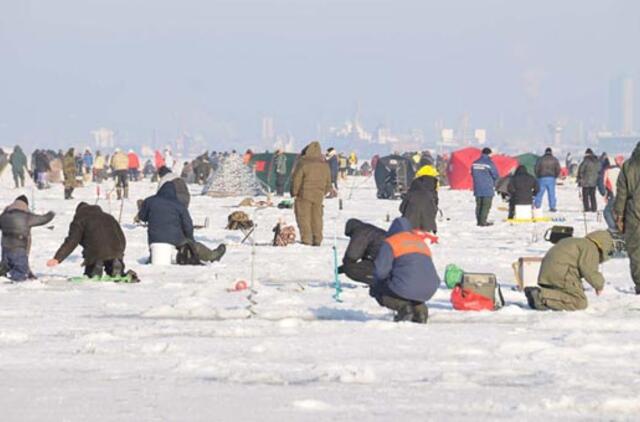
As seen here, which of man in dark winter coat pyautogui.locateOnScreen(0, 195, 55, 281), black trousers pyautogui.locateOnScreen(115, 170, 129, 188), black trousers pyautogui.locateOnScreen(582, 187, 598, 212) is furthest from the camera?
black trousers pyautogui.locateOnScreen(115, 170, 129, 188)

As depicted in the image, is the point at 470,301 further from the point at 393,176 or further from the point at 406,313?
the point at 393,176

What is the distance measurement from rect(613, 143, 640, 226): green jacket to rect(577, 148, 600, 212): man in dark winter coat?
17.8 metres

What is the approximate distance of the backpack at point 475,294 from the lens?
13500 mm

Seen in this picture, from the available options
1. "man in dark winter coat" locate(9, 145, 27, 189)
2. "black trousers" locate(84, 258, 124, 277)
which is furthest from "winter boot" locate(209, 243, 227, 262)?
"man in dark winter coat" locate(9, 145, 27, 189)

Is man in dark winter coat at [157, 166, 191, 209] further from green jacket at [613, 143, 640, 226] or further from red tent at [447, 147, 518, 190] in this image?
red tent at [447, 147, 518, 190]

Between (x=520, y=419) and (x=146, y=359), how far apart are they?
326cm

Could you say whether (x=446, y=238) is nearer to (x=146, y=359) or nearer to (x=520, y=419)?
(x=146, y=359)

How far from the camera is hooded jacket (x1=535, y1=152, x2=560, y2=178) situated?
32.1m

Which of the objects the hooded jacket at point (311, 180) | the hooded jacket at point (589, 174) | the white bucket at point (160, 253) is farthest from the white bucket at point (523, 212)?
the white bucket at point (160, 253)

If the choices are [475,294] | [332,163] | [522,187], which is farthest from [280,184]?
[475,294]

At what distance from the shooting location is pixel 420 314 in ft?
40.6

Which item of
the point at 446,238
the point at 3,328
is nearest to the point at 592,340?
the point at 3,328

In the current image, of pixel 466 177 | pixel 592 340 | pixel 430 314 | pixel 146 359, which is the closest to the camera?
pixel 146 359

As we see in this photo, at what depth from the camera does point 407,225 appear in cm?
1259
